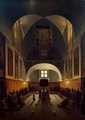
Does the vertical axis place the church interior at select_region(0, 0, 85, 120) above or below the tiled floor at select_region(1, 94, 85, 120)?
above

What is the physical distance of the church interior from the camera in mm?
14011

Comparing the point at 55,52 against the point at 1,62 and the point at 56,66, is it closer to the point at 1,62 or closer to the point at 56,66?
the point at 56,66

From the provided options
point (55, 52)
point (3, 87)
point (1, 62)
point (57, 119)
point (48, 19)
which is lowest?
point (57, 119)

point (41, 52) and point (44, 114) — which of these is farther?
point (41, 52)

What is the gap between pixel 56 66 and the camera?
34.8 m

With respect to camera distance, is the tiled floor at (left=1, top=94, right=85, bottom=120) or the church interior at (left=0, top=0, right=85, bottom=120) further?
the church interior at (left=0, top=0, right=85, bottom=120)

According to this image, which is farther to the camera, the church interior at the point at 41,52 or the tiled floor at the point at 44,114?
the church interior at the point at 41,52

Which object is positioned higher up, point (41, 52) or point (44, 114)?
point (41, 52)

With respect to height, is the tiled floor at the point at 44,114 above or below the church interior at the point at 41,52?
below

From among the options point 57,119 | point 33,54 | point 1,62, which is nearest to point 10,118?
point 57,119

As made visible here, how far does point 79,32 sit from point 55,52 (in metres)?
15.7

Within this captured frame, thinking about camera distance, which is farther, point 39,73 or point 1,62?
point 39,73

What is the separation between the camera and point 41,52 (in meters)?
34.7

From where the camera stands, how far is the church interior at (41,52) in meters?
14.0
